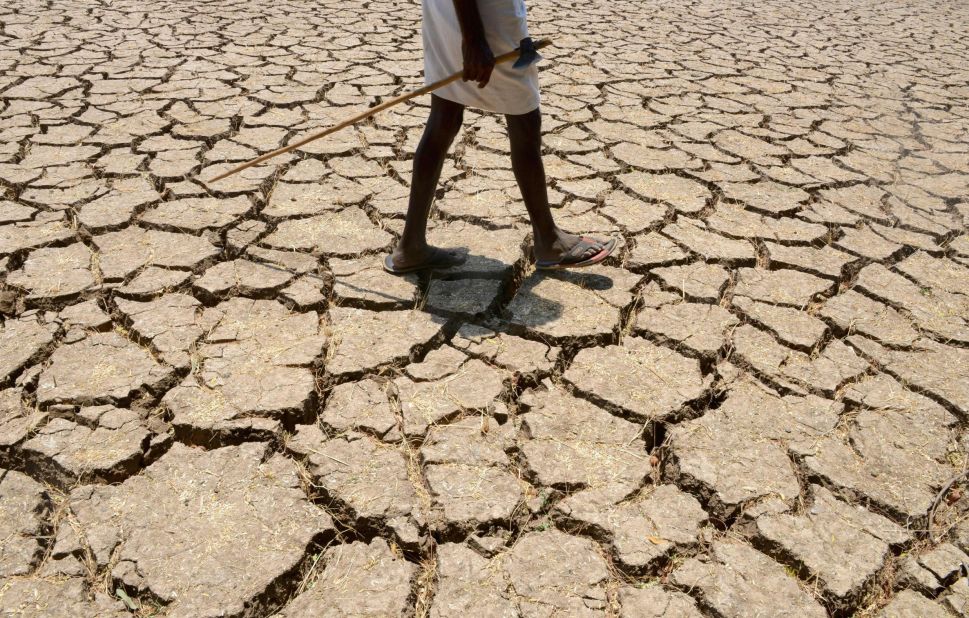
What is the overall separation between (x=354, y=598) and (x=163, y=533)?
0.41m

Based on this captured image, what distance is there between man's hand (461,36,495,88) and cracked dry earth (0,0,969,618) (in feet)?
Answer: 2.16

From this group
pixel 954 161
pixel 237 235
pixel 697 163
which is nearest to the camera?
pixel 237 235

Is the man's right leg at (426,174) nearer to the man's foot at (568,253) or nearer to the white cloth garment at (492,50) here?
the white cloth garment at (492,50)

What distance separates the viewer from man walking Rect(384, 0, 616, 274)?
1876 mm

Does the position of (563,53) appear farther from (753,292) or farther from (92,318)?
(92,318)

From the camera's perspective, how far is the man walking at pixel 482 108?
1.88 meters

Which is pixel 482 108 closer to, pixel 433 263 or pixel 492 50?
pixel 492 50

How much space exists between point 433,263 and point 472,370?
0.51 meters

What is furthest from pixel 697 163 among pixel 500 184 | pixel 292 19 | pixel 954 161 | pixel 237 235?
pixel 292 19

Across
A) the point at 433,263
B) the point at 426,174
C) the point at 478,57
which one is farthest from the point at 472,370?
the point at 478,57

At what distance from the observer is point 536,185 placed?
2164 millimetres

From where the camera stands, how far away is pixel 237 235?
2527 mm

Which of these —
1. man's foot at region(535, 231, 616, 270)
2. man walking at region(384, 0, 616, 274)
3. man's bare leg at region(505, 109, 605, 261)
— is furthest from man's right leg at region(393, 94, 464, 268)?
man's foot at region(535, 231, 616, 270)

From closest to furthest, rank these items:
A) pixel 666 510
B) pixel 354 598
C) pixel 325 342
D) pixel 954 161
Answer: pixel 354 598, pixel 666 510, pixel 325 342, pixel 954 161
